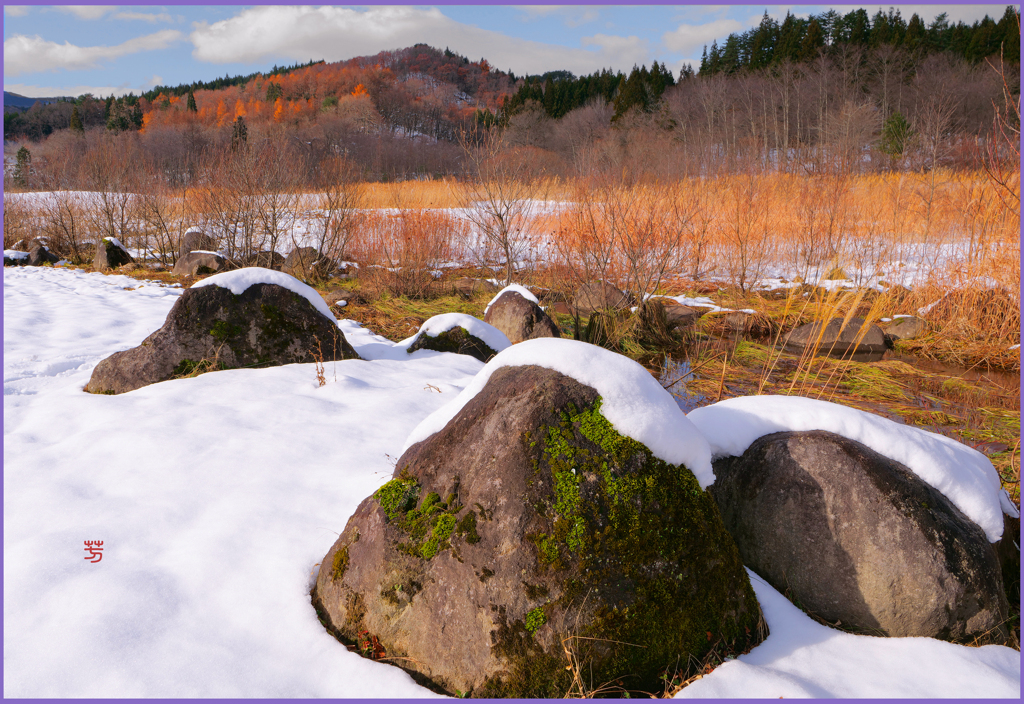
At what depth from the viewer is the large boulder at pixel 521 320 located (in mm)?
7473

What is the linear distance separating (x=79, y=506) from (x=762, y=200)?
40.6 feet

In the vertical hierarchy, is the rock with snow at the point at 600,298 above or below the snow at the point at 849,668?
above

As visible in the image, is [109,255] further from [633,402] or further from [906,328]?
[906,328]

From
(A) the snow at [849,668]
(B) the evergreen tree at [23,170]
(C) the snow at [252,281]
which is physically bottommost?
(A) the snow at [849,668]

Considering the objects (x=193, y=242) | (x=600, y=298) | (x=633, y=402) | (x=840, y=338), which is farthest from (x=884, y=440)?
(x=193, y=242)

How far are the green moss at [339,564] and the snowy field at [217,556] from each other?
0.56 ft

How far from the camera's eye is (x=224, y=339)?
192 inches

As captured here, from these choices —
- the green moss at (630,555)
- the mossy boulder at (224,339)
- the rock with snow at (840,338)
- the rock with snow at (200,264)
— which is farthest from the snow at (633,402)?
the rock with snow at (200,264)

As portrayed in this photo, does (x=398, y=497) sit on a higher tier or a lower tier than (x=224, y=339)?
lower

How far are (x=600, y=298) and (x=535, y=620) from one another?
6.81 metres

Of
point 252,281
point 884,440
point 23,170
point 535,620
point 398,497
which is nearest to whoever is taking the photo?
point 535,620

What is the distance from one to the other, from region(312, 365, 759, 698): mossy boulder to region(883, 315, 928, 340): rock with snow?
7635mm

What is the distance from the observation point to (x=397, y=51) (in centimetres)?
9519

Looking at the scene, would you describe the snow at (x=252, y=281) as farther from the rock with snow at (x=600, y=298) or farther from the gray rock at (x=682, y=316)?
the gray rock at (x=682, y=316)
